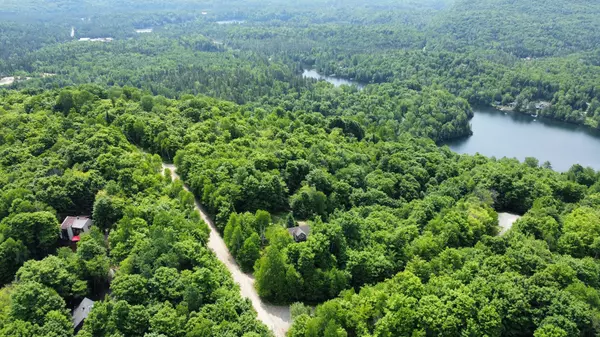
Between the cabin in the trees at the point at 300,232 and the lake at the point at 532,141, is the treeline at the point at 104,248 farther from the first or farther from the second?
the lake at the point at 532,141

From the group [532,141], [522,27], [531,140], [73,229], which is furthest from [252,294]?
[522,27]

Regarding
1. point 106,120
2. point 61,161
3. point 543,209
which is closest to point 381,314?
point 543,209

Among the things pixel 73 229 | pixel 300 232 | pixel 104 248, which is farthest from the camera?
pixel 300 232

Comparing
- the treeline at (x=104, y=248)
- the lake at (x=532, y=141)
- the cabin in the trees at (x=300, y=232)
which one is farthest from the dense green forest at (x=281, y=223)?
the lake at (x=532, y=141)

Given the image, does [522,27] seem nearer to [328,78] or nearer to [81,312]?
[328,78]

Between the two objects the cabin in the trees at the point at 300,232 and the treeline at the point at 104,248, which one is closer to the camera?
the treeline at the point at 104,248

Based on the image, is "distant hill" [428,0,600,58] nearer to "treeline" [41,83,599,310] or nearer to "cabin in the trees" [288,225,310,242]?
"treeline" [41,83,599,310]

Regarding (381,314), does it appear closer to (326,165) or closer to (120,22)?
(326,165)
